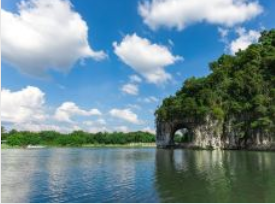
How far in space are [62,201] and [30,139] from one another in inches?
4995

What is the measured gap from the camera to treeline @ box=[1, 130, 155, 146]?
5458 inches

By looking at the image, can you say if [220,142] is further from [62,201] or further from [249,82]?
[62,201]

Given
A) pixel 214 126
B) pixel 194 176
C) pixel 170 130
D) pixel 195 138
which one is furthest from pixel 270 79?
pixel 194 176

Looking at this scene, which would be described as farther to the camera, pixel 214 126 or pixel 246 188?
pixel 214 126

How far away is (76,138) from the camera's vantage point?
14325 cm

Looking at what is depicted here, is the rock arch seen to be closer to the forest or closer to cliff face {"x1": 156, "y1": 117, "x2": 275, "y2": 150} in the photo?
cliff face {"x1": 156, "y1": 117, "x2": 275, "y2": 150}

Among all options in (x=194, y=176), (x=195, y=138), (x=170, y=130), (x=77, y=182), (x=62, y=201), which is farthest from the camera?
(x=170, y=130)

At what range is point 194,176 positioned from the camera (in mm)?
22453

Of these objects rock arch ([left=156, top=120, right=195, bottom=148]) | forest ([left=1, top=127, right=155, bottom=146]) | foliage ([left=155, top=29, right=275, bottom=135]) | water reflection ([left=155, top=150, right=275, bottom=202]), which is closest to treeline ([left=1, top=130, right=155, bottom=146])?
forest ([left=1, top=127, right=155, bottom=146])

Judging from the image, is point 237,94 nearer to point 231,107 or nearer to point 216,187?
point 231,107

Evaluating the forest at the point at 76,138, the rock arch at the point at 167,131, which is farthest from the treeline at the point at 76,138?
the rock arch at the point at 167,131

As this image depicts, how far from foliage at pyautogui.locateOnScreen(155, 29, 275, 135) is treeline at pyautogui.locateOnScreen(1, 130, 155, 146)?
71815 millimetres

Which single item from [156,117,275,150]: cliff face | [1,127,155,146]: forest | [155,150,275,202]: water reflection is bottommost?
[155,150,275,202]: water reflection

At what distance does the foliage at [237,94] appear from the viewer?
199ft
